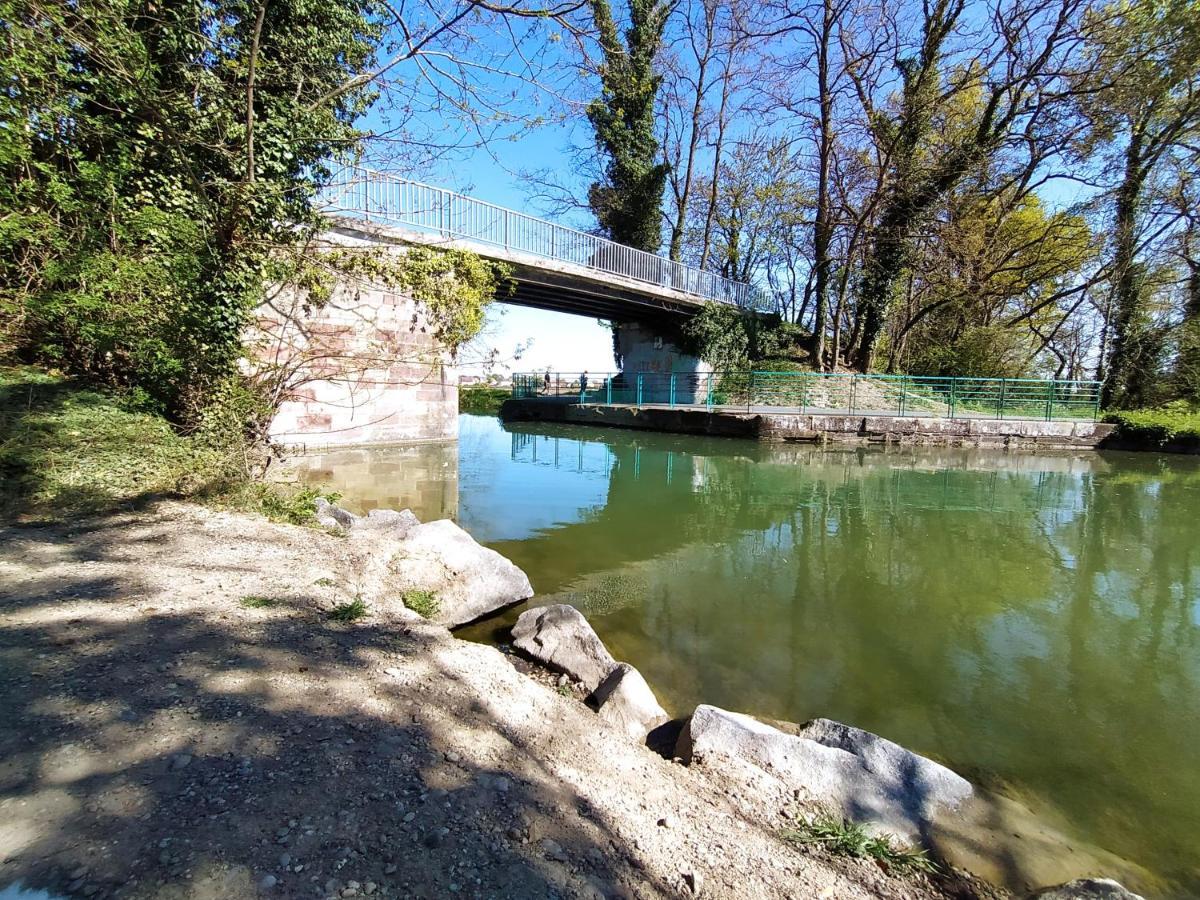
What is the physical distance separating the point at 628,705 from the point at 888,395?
2022 centimetres

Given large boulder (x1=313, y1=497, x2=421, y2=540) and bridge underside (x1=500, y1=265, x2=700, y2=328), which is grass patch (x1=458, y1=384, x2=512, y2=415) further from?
large boulder (x1=313, y1=497, x2=421, y2=540)

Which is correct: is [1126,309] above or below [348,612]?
above

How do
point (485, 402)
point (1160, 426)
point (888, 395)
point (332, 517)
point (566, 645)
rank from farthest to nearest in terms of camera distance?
1. point (485, 402)
2. point (888, 395)
3. point (1160, 426)
4. point (332, 517)
5. point (566, 645)

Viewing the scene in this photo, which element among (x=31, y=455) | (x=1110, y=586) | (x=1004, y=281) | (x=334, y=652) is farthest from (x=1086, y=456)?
(x=31, y=455)

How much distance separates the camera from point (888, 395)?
2033cm

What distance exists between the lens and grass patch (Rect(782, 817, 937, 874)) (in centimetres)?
221

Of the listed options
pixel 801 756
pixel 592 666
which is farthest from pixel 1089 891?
pixel 592 666

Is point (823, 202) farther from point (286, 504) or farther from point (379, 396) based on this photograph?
point (286, 504)

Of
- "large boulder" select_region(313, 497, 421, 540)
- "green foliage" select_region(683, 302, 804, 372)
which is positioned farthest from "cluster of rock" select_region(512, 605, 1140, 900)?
"green foliage" select_region(683, 302, 804, 372)

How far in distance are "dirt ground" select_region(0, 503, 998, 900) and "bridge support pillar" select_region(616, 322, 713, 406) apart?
67.2 feet

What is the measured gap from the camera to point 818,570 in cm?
611

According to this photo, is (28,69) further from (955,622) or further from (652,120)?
(652,120)

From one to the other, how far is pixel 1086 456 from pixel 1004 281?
9.36 meters

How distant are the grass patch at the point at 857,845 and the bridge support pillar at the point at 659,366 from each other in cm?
2060
